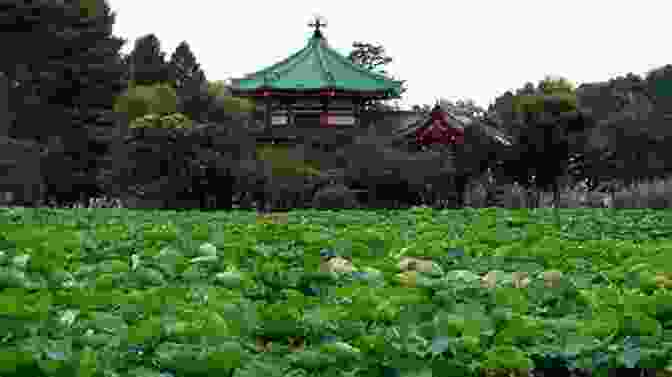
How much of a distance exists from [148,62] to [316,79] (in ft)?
50.0

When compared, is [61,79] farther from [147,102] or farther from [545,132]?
[545,132]

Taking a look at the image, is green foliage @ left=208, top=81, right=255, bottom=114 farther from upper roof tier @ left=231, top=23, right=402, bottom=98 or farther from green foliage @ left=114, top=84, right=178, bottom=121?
green foliage @ left=114, top=84, right=178, bottom=121

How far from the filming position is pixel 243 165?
22.4 m

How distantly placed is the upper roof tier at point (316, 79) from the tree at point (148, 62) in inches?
489

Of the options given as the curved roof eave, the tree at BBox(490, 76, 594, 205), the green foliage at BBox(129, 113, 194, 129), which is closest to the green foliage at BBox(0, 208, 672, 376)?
the tree at BBox(490, 76, 594, 205)

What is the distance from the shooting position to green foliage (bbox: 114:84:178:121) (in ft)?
90.1

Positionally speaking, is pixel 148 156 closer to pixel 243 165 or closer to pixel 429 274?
pixel 243 165

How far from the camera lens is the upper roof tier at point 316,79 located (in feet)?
87.9

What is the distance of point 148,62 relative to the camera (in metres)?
40.7

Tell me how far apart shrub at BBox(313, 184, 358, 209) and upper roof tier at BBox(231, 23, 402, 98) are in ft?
18.3

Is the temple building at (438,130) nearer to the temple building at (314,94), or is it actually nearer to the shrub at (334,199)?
the temple building at (314,94)

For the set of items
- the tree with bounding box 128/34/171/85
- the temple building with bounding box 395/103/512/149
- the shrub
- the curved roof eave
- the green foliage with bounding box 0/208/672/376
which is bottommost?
the green foliage with bounding box 0/208/672/376

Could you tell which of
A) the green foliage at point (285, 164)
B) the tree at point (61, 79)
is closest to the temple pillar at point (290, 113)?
the green foliage at point (285, 164)

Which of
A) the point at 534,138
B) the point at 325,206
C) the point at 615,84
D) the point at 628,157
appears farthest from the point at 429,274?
the point at 615,84
